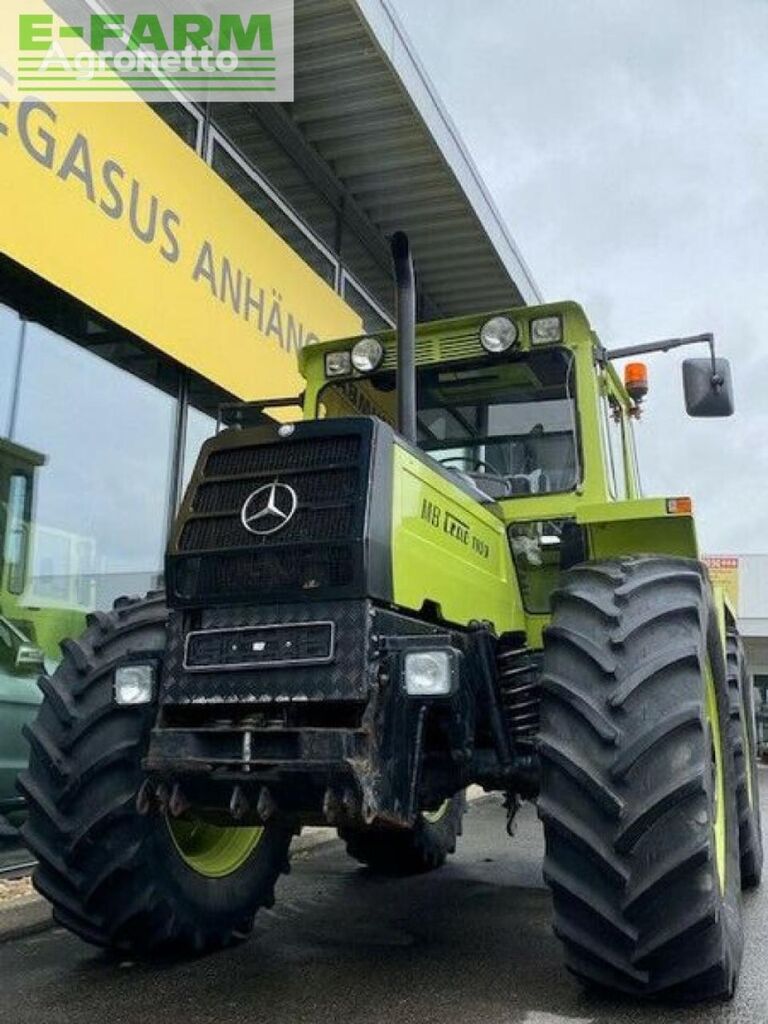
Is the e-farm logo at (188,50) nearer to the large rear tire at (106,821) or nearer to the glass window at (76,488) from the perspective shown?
the glass window at (76,488)

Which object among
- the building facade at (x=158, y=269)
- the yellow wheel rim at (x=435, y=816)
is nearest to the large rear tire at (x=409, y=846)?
the yellow wheel rim at (x=435, y=816)

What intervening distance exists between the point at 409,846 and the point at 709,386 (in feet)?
9.54

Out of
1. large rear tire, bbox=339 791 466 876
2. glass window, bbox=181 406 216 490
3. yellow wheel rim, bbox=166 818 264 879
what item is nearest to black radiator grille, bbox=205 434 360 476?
yellow wheel rim, bbox=166 818 264 879

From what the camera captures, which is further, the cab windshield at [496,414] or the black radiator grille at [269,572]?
the cab windshield at [496,414]

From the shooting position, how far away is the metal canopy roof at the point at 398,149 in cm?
733

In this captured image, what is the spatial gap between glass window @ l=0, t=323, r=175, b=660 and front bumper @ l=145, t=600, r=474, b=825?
271 cm

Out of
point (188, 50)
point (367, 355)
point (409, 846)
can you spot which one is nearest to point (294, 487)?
point (367, 355)

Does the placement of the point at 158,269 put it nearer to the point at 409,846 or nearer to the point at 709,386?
the point at 709,386

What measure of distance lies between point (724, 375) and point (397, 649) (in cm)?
230

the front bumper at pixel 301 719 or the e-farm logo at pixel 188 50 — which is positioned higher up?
the e-farm logo at pixel 188 50

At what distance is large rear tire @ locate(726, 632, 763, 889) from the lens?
4.67 m

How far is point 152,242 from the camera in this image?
6.26 metres

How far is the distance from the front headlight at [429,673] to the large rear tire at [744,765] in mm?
1713

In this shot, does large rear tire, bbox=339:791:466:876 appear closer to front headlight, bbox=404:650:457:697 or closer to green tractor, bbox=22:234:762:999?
green tractor, bbox=22:234:762:999
